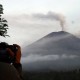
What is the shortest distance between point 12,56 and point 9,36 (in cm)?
2421

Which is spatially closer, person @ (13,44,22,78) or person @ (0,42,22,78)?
person @ (0,42,22,78)

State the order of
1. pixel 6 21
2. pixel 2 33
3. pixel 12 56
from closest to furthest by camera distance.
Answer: pixel 12 56, pixel 2 33, pixel 6 21

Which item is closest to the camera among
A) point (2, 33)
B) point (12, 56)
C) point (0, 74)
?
point (0, 74)

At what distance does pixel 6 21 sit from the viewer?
41.6 m

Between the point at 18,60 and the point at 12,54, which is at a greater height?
the point at 12,54

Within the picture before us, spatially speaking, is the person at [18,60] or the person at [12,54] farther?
the person at [18,60]

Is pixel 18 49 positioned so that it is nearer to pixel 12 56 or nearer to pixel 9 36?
pixel 12 56

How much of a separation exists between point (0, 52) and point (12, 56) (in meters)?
0.47

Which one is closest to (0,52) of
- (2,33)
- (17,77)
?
(17,77)

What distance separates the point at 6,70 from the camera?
14680mm

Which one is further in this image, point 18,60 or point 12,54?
point 18,60

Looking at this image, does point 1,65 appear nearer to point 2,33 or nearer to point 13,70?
point 13,70

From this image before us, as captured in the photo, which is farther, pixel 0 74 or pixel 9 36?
pixel 9 36

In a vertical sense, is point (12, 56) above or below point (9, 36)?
above
